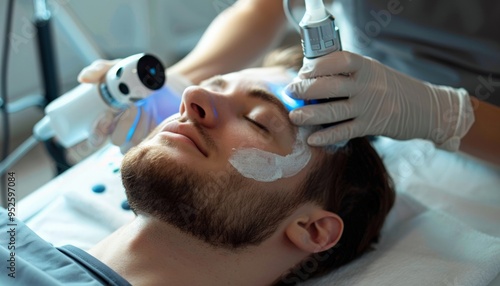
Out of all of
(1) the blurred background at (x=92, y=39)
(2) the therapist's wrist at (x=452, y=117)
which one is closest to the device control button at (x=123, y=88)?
(2) the therapist's wrist at (x=452, y=117)

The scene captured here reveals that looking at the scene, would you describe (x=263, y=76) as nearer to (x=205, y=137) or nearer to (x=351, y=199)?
(x=205, y=137)

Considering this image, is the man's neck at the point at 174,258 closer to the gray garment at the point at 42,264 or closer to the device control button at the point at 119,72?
the gray garment at the point at 42,264

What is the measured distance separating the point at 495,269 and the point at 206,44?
3.59 ft

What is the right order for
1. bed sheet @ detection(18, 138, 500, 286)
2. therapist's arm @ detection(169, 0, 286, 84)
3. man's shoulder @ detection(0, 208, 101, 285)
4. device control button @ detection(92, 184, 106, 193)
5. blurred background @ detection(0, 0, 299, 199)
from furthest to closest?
blurred background @ detection(0, 0, 299, 199), therapist's arm @ detection(169, 0, 286, 84), device control button @ detection(92, 184, 106, 193), bed sheet @ detection(18, 138, 500, 286), man's shoulder @ detection(0, 208, 101, 285)

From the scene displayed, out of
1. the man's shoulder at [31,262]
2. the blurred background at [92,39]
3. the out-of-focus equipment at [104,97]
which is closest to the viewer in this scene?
the man's shoulder at [31,262]

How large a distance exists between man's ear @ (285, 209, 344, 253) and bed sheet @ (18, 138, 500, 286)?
0.38ft

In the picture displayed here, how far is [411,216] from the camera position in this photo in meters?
1.47

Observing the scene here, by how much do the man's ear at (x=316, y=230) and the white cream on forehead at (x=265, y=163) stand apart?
0.34 feet

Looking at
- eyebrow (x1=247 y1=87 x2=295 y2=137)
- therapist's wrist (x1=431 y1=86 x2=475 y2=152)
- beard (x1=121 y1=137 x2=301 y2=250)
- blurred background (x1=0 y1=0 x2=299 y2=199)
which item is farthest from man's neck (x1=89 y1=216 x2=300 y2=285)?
blurred background (x1=0 y1=0 x2=299 y2=199)

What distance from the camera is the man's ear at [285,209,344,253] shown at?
1188 mm

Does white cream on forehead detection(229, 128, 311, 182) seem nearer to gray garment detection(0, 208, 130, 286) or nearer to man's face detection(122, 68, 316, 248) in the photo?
man's face detection(122, 68, 316, 248)

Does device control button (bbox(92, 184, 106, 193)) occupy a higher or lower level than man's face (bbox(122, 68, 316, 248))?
lower

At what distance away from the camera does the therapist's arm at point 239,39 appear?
1.78 metres

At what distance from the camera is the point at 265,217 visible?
115cm
